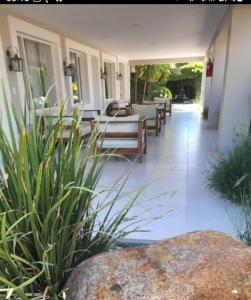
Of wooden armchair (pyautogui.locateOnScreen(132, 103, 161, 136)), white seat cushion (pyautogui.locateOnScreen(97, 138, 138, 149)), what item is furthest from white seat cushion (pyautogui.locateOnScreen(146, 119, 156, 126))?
white seat cushion (pyautogui.locateOnScreen(97, 138, 138, 149))

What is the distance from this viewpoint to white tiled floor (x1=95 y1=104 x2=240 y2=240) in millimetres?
2291

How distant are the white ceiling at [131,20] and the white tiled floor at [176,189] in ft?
8.33

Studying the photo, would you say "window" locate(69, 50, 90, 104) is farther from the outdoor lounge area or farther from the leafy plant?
the leafy plant

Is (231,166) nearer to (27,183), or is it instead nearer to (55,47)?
(27,183)

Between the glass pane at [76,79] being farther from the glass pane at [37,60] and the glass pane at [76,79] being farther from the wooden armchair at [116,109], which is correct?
→ the glass pane at [37,60]

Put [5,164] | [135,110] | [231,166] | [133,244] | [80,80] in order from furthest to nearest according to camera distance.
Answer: [80,80]
[135,110]
[231,166]
[133,244]
[5,164]

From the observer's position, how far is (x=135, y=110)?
671cm

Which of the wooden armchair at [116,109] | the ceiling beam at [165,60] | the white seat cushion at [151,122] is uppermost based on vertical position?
the ceiling beam at [165,60]

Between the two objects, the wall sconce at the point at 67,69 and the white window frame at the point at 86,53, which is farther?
the white window frame at the point at 86,53

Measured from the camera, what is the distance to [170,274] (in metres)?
0.87

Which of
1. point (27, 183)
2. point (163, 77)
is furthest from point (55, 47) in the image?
point (163, 77)

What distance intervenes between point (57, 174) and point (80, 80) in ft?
24.5

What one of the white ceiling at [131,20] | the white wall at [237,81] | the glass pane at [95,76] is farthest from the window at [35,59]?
the white wall at [237,81]

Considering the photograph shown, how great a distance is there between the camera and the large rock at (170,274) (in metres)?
0.81
